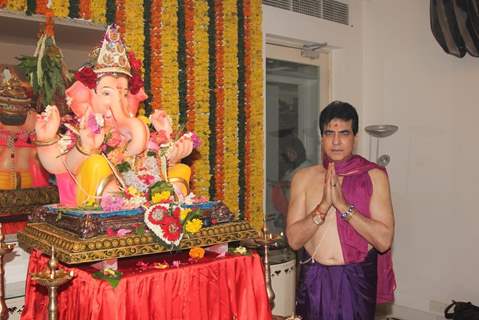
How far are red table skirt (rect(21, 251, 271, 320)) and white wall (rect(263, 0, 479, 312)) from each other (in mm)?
2052

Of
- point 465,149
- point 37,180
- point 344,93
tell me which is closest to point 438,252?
point 465,149

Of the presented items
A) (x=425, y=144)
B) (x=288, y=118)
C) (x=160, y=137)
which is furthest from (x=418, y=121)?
(x=160, y=137)

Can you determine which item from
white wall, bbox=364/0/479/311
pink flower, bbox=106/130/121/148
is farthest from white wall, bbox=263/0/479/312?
pink flower, bbox=106/130/121/148

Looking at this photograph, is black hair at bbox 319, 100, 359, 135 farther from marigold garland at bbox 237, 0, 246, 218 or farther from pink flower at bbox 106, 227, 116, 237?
pink flower at bbox 106, 227, 116, 237

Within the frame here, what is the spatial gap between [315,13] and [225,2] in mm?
899

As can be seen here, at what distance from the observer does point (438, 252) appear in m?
4.05

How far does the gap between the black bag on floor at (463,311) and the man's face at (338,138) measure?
1738 mm

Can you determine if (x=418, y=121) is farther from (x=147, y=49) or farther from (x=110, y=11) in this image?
(x=110, y=11)

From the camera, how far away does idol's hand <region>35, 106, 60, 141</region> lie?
191cm

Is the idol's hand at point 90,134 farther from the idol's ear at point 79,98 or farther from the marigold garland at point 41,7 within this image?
the marigold garland at point 41,7

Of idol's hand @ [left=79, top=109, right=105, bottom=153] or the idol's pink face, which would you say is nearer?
idol's hand @ [left=79, top=109, right=105, bottom=153]

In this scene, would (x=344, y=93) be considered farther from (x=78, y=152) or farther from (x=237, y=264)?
(x=78, y=152)

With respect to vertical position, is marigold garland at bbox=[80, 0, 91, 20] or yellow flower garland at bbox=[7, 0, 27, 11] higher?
marigold garland at bbox=[80, 0, 91, 20]

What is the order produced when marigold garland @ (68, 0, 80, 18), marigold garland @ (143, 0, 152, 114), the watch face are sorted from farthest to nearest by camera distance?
marigold garland @ (143, 0, 152, 114) → marigold garland @ (68, 0, 80, 18) → the watch face
